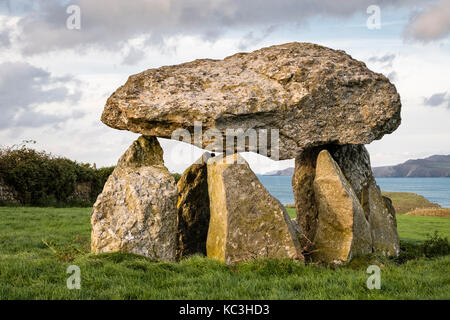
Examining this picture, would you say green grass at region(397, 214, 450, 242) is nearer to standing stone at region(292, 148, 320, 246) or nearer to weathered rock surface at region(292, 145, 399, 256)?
weathered rock surface at region(292, 145, 399, 256)

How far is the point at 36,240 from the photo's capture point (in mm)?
11484

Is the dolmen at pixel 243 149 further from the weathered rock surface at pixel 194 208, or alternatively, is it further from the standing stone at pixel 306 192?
the standing stone at pixel 306 192

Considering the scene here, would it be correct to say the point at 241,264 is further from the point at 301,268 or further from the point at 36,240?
the point at 36,240

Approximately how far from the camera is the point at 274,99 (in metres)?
9.15

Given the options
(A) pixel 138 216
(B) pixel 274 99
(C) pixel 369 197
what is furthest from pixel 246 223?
(C) pixel 369 197

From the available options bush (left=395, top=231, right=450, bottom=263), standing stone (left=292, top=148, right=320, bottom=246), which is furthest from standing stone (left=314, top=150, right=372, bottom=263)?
bush (left=395, top=231, right=450, bottom=263)

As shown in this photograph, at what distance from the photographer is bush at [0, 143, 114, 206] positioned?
22531 mm

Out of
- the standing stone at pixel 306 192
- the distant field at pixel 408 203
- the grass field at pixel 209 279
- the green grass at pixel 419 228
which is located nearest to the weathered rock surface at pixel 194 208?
the grass field at pixel 209 279

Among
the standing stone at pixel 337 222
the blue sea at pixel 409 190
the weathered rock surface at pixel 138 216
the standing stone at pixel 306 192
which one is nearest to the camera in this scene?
the weathered rock surface at pixel 138 216

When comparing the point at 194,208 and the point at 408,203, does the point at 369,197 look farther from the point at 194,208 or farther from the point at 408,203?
the point at 408,203

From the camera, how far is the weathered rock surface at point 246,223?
27.2 feet

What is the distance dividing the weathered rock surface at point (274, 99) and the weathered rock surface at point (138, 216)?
43.9 inches

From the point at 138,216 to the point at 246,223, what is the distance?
2118 mm
